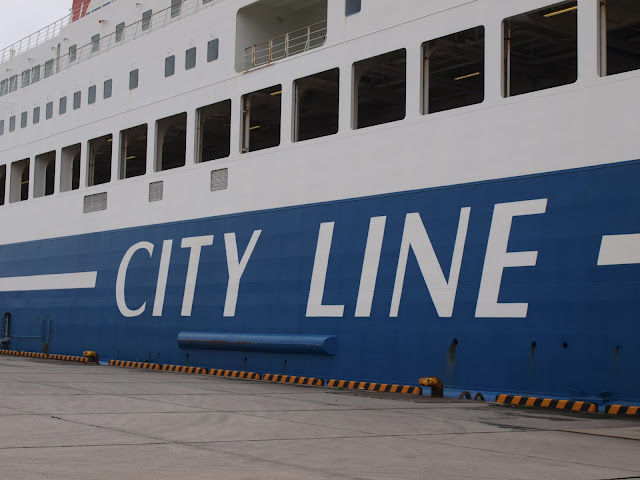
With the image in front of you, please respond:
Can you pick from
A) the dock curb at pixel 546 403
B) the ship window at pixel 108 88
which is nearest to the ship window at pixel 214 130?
the ship window at pixel 108 88

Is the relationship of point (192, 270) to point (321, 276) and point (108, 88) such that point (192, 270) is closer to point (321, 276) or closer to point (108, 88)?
point (321, 276)

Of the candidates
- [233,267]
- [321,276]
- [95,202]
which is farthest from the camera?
[95,202]

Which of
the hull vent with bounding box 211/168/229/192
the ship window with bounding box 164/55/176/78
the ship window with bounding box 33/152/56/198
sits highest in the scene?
the ship window with bounding box 164/55/176/78

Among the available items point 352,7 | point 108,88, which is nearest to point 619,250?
point 352,7

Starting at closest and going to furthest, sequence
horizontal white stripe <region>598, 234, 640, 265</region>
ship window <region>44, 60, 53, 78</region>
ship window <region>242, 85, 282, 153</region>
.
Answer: horizontal white stripe <region>598, 234, 640, 265</region>, ship window <region>242, 85, 282, 153</region>, ship window <region>44, 60, 53, 78</region>

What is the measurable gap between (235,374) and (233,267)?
1946 millimetres

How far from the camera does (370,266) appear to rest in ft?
43.5

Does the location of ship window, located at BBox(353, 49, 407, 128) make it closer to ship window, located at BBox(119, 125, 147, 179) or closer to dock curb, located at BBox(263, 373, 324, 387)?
dock curb, located at BBox(263, 373, 324, 387)

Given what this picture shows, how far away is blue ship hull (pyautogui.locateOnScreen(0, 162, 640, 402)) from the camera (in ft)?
34.6

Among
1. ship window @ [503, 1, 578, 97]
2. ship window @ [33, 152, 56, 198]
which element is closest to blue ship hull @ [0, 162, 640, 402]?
ship window @ [503, 1, 578, 97]

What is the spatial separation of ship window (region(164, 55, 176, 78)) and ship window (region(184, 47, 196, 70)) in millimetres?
409

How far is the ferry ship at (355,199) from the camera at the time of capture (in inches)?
426

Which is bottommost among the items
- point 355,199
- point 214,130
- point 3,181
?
point 355,199

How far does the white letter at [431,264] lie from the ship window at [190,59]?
7.17 m
